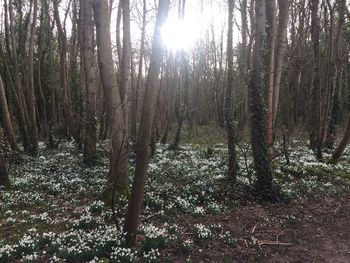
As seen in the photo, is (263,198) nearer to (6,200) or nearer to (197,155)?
(6,200)

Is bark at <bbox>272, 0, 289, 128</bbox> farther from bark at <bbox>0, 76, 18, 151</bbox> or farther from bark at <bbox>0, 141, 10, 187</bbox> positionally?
bark at <bbox>0, 76, 18, 151</bbox>

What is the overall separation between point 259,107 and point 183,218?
3.73 meters

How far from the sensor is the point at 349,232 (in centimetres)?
869

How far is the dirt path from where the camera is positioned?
7047 mm

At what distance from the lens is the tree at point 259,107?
9.98 m

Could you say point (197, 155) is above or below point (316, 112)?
below

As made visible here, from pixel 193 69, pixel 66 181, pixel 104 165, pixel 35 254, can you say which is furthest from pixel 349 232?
pixel 193 69

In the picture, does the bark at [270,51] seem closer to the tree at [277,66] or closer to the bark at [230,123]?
the tree at [277,66]

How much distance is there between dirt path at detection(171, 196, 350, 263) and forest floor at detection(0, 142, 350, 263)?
0.02 metres

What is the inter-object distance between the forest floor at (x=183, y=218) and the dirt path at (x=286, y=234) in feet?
0.07

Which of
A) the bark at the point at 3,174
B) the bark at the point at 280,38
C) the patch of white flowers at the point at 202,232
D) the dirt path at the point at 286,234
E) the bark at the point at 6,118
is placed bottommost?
the dirt path at the point at 286,234

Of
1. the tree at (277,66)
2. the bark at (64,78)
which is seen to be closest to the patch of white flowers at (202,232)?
the tree at (277,66)

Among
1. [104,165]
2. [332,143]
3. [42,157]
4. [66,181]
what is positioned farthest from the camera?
[332,143]

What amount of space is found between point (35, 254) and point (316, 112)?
16763 mm
